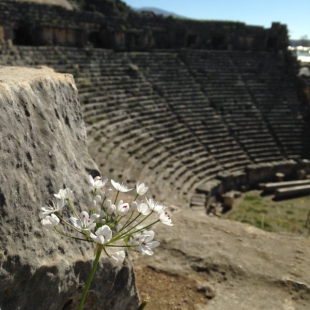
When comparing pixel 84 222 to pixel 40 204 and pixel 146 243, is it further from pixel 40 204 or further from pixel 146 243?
pixel 40 204

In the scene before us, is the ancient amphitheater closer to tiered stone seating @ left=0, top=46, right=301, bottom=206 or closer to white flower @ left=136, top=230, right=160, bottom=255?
tiered stone seating @ left=0, top=46, right=301, bottom=206

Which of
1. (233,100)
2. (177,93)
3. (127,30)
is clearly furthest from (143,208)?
(127,30)

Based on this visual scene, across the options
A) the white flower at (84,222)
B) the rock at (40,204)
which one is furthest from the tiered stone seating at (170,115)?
the white flower at (84,222)

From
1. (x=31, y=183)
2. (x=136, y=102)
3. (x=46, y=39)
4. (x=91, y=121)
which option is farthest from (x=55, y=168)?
(x=46, y=39)

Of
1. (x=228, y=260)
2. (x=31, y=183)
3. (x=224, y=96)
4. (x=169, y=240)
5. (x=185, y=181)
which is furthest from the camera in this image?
(x=224, y=96)

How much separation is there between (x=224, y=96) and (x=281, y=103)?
8.81ft

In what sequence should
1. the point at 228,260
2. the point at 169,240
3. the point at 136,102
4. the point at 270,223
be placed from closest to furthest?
the point at 228,260 < the point at 169,240 < the point at 270,223 < the point at 136,102

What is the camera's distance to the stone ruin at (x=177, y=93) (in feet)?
38.5

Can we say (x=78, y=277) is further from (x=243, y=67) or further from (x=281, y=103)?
(x=243, y=67)

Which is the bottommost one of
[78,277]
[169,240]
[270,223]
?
[270,223]

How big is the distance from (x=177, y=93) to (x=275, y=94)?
16.2 feet

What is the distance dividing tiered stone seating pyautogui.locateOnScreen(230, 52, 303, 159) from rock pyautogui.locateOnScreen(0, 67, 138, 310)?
1371cm

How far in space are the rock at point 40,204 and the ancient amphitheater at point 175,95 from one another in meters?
6.77

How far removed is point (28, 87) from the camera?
94.6 inches
